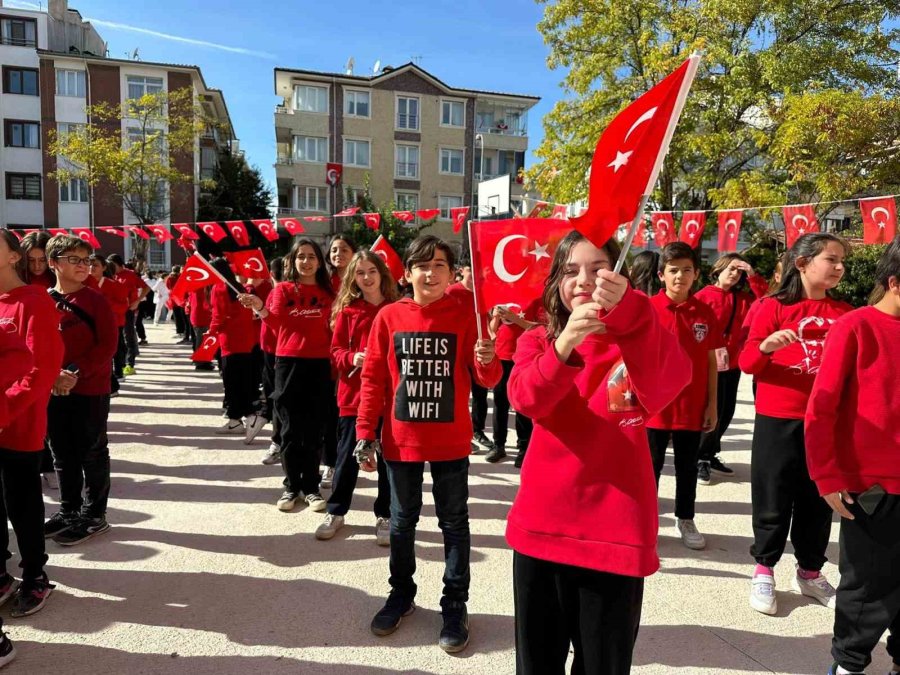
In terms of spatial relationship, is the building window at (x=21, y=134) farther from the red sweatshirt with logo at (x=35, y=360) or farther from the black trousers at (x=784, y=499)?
the black trousers at (x=784, y=499)

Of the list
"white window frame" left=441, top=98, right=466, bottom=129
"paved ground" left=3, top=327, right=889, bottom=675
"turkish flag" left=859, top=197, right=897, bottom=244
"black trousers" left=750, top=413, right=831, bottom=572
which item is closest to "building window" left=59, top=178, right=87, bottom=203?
"white window frame" left=441, top=98, right=466, bottom=129

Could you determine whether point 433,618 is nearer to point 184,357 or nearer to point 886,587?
point 886,587

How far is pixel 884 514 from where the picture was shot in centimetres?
250

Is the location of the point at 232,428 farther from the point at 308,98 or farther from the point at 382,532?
the point at 308,98

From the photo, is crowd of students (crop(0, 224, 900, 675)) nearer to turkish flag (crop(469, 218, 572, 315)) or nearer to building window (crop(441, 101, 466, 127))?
turkish flag (crop(469, 218, 572, 315))

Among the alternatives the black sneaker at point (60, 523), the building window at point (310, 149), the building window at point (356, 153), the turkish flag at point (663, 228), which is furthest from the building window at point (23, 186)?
the black sneaker at point (60, 523)

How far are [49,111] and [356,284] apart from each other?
39538 mm

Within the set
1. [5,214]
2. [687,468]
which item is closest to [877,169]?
[687,468]

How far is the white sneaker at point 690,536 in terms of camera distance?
431 cm

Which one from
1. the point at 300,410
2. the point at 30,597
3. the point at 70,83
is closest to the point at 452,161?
the point at 70,83

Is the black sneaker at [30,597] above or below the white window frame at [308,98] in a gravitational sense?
below

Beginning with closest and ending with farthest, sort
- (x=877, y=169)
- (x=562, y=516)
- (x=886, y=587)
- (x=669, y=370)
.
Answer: (x=669, y=370), (x=562, y=516), (x=886, y=587), (x=877, y=169)

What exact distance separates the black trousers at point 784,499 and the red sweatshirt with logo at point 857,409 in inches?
33.5

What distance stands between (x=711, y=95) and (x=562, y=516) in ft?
58.1
